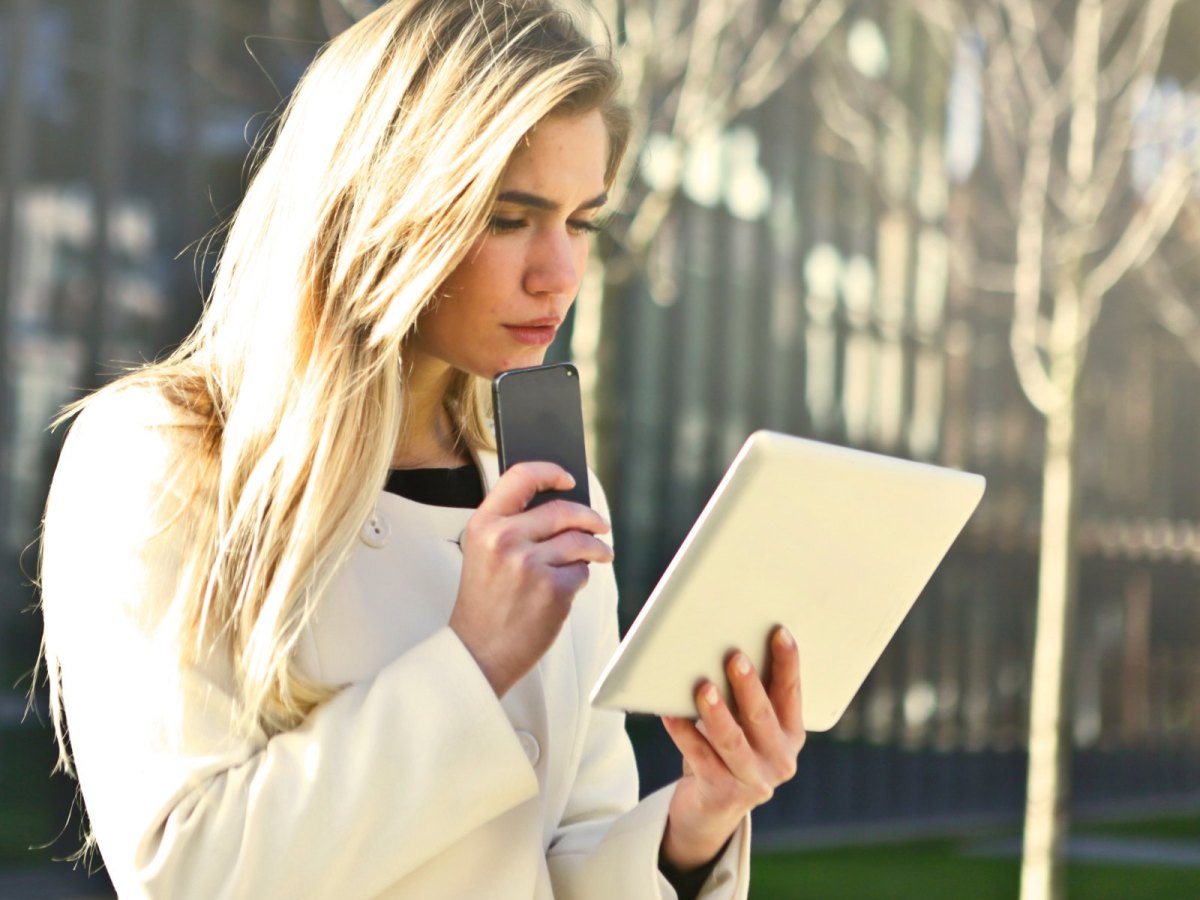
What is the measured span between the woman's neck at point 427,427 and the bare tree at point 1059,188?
4816mm

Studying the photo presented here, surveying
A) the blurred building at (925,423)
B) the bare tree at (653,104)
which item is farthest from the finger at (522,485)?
the blurred building at (925,423)

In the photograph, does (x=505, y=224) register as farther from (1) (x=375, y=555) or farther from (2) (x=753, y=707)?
A: (2) (x=753, y=707)

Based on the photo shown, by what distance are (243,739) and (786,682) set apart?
56 centimetres

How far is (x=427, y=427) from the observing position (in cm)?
197

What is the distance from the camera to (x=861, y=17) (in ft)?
32.7

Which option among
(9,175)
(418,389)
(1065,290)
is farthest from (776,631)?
(1065,290)

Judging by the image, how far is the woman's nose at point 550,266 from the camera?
5.80 ft

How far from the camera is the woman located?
153 centimetres

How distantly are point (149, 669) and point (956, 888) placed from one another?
763cm

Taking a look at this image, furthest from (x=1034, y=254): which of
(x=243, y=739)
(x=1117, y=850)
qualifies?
(x=243, y=739)

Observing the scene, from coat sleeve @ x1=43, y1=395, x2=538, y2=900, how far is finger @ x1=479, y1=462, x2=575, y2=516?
0.47 feet

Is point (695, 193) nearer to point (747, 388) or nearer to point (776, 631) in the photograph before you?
point (747, 388)

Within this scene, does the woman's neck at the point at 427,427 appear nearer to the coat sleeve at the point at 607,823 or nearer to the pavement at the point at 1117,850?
the coat sleeve at the point at 607,823

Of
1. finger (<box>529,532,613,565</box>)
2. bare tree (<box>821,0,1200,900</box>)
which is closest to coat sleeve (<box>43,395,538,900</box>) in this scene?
finger (<box>529,532,613,565</box>)
